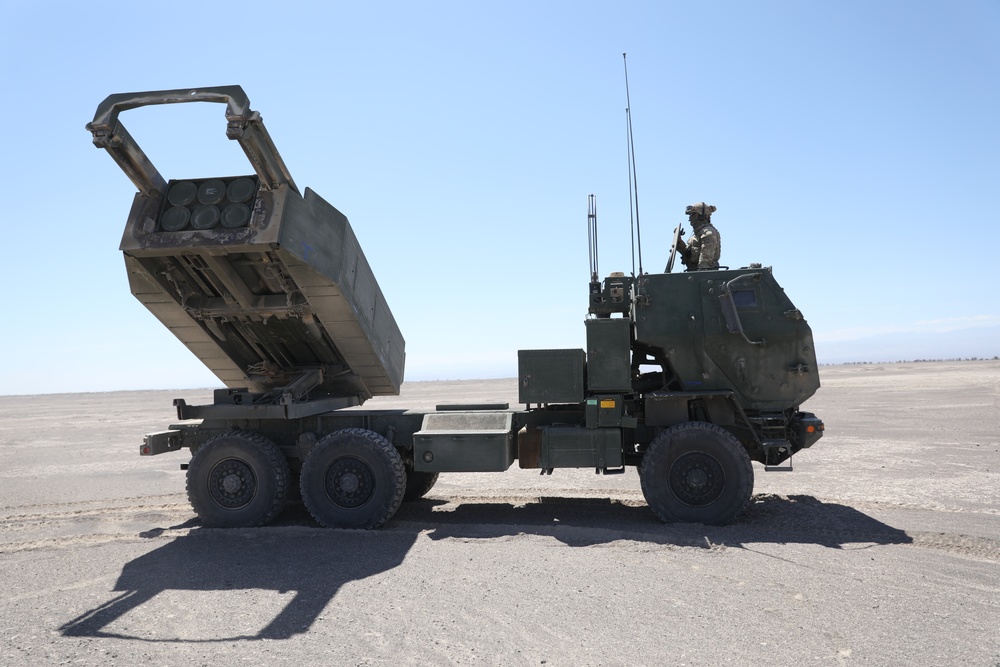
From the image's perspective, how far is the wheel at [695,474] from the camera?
7879 mm

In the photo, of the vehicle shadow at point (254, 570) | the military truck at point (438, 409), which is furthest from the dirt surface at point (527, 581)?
the military truck at point (438, 409)

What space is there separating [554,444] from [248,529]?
148 inches

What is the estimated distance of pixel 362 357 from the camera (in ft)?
28.8

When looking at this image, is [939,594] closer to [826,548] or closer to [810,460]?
[826,548]

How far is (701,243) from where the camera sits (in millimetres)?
8844

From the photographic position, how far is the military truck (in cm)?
775

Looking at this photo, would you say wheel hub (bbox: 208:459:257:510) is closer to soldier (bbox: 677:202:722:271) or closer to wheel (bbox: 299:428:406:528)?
wheel (bbox: 299:428:406:528)

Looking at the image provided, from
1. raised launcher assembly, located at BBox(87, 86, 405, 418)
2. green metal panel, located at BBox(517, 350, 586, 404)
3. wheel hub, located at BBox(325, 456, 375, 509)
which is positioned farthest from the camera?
green metal panel, located at BBox(517, 350, 586, 404)

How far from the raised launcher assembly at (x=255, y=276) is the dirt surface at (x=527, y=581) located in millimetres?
1908

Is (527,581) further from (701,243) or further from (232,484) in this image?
(701,243)

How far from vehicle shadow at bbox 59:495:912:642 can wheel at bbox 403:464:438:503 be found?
0.35 m

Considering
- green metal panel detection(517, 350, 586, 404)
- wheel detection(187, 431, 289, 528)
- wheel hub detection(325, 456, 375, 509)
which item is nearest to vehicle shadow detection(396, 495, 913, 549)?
wheel hub detection(325, 456, 375, 509)

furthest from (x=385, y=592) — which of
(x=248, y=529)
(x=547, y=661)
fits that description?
(x=248, y=529)


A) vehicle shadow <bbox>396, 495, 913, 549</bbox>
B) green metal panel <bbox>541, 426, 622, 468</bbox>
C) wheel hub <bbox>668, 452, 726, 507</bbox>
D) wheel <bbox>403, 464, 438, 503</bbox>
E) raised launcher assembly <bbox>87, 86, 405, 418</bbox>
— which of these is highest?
raised launcher assembly <bbox>87, 86, 405, 418</bbox>
